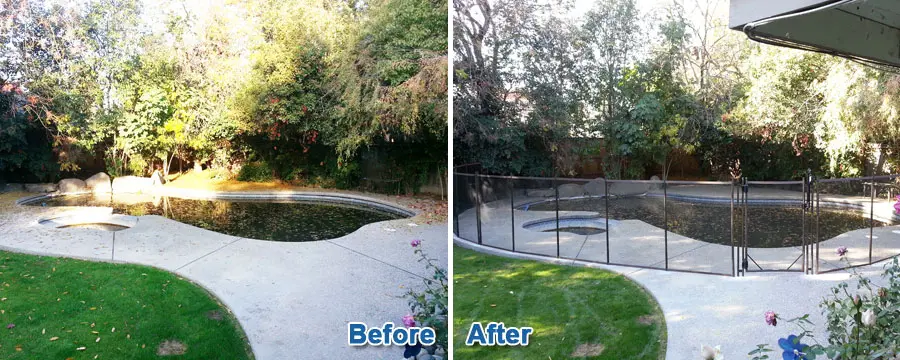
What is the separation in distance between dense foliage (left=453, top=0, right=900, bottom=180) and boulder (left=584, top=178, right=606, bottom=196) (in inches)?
5.1

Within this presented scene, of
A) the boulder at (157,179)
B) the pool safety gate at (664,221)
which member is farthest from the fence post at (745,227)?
the boulder at (157,179)

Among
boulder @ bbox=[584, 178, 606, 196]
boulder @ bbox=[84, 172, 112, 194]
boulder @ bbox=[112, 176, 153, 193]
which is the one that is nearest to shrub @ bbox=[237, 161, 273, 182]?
boulder @ bbox=[112, 176, 153, 193]

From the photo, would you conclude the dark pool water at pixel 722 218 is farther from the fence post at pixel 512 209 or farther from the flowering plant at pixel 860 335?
the flowering plant at pixel 860 335

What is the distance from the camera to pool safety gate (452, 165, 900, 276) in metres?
2.65

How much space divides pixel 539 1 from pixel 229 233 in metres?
2.26

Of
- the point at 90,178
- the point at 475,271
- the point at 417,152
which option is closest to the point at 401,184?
the point at 417,152

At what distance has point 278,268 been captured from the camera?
9.02ft

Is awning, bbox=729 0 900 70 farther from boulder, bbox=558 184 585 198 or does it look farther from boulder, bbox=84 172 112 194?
boulder, bbox=84 172 112 194

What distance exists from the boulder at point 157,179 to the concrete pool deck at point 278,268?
0.17 meters

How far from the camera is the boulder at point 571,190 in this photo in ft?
10.5

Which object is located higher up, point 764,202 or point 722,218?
point 764,202

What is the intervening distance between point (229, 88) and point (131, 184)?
70cm

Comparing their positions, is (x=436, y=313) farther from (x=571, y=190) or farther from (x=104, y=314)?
(x=104, y=314)

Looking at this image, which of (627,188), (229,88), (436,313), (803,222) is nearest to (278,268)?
(436,313)
